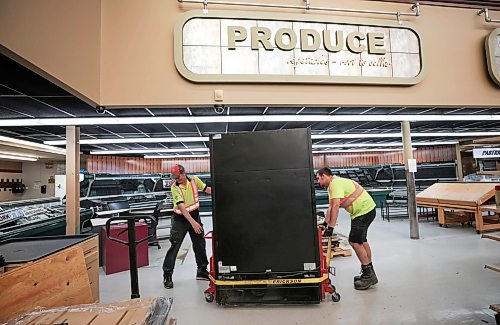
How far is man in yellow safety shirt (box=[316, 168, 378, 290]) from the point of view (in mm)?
3125

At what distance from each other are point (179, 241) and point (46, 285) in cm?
178

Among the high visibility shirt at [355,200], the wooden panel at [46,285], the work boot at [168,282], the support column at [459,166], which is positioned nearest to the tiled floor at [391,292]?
the work boot at [168,282]

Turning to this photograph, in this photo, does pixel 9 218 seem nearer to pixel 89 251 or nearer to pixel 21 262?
pixel 89 251

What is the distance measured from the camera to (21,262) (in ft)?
6.39

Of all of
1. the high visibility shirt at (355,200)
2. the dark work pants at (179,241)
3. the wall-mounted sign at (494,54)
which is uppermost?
the wall-mounted sign at (494,54)

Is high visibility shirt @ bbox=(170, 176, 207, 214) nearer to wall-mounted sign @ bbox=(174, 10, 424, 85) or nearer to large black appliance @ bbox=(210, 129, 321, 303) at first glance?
large black appliance @ bbox=(210, 129, 321, 303)

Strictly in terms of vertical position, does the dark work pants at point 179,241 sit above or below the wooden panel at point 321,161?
below

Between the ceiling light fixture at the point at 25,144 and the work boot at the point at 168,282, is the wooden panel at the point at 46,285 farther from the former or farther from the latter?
the ceiling light fixture at the point at 25,144

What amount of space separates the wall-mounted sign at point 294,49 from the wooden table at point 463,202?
366 centimetres

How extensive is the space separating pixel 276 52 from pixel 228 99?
2.84 feet

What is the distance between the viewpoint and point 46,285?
1738 millimetres

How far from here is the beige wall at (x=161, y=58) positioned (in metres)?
2.44

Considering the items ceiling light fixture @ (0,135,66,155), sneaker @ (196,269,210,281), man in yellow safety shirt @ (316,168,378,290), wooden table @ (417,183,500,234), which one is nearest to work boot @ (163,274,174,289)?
sneaker @ (196,269,210,281)

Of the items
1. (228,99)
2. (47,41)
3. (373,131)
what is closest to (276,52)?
(228,99)
